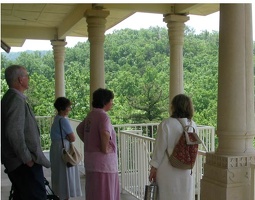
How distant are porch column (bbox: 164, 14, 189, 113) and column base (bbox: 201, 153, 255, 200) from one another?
4.17 m

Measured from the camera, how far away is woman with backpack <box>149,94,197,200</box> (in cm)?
339

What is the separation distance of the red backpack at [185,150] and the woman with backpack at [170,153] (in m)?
0.04

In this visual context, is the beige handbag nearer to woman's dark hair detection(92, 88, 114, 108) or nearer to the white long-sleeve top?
woman's dark hair detection(92, 88, 114, 108)

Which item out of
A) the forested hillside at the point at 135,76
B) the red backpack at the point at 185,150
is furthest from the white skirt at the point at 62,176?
the forested hillside at the point at 135,76

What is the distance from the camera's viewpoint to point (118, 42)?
127 ft

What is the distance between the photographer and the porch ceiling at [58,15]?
7445 millimetres

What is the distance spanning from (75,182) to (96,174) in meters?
1.15

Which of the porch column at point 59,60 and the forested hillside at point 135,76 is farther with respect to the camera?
the forested hillside at point 135,76

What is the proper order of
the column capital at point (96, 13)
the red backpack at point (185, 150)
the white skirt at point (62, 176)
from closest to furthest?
1. the red backpack at point (185, 150)
2. the white skirt at point (62, 176)
3. the column capital at point (96, 13)

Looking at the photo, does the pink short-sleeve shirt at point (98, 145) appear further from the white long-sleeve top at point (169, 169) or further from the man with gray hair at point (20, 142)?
the man with gray hair at point (20, 142)

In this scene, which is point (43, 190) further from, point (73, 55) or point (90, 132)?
point (73, 55)

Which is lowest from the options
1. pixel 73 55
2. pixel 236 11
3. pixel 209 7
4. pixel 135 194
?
pixel 135 194

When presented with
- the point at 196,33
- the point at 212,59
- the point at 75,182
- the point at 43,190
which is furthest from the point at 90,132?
the point at 196,33

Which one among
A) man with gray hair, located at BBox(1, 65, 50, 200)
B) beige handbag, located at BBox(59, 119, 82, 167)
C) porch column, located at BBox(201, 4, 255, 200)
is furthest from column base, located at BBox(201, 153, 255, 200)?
beige handbag, located at BBox(59, 119, 82, 167)
